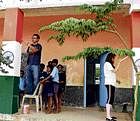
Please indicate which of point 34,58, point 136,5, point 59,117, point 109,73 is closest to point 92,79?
point 34,58

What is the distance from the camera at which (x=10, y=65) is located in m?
7.73

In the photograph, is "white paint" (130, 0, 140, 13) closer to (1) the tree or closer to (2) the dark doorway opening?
(1) the tree

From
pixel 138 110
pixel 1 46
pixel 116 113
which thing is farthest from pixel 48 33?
pixel 138 110

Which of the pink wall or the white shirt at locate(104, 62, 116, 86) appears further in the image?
the pink wall

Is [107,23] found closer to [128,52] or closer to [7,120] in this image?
[128,52]

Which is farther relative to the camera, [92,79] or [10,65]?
[92,79]

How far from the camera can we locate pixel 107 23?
582 cm

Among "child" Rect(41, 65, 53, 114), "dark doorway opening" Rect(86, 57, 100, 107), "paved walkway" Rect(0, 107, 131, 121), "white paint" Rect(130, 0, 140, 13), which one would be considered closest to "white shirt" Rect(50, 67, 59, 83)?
"child" Rect(41, 65, 53, 114)

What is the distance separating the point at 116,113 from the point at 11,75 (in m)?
3.10

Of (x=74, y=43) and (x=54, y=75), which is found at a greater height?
(x=74, y=43)

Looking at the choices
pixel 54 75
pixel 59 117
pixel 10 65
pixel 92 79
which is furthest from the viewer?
pixel 92 79

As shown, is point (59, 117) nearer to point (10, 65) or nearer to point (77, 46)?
point (10, 65)

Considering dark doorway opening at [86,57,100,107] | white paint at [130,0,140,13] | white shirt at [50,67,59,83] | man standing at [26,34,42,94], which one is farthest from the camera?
dark doorway opening at [86,57,100,107]

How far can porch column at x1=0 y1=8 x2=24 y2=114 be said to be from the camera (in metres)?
7.75
